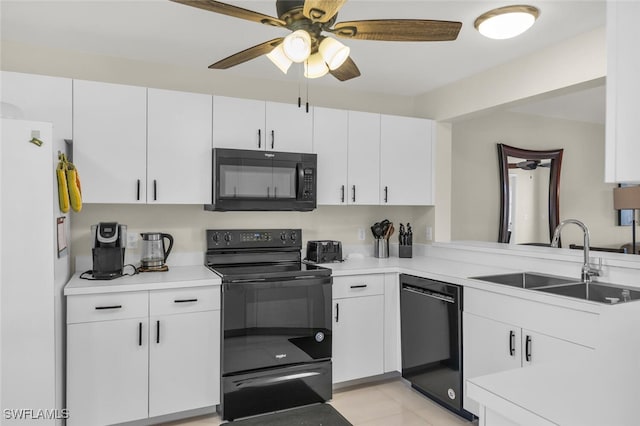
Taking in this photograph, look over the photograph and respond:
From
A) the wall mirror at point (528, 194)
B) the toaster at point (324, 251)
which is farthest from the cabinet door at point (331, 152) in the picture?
the wall mirror at point (528, 194)

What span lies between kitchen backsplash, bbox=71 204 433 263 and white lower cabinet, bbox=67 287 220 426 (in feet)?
2.16

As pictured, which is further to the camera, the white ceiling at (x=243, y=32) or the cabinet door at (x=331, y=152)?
the cabinet door at (x=331, y=152)

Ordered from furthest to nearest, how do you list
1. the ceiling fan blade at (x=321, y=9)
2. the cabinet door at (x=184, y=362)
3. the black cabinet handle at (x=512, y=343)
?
the cabinet door at (x=184, y=362) → the black cabinet handle at (x=512, y=343) → the ceiling fan blade at (x=321, y=9)

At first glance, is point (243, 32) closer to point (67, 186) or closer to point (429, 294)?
point (67, 186)

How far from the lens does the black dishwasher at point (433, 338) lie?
2723 mm

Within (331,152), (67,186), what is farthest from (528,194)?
(67,186)

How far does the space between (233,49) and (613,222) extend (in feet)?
17.5

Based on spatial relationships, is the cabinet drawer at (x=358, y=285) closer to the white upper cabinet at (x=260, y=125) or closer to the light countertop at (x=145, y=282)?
the light countertop at (x=145, y=282)

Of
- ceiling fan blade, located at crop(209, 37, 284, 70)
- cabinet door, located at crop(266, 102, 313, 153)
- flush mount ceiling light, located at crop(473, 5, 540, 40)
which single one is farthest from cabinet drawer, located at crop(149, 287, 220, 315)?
flush mount ceiling light, located at crop(473, 5, 540, 40)

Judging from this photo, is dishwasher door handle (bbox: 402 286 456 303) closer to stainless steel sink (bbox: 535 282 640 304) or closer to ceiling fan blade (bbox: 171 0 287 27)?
stainless steel sink (bbox: 535 282 640 304)

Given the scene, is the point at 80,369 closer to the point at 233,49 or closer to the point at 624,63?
the point at 233,49

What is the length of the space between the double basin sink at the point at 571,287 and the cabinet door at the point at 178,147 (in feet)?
6.33

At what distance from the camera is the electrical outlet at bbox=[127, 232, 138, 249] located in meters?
3.09

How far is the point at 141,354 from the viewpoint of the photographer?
254 cm
